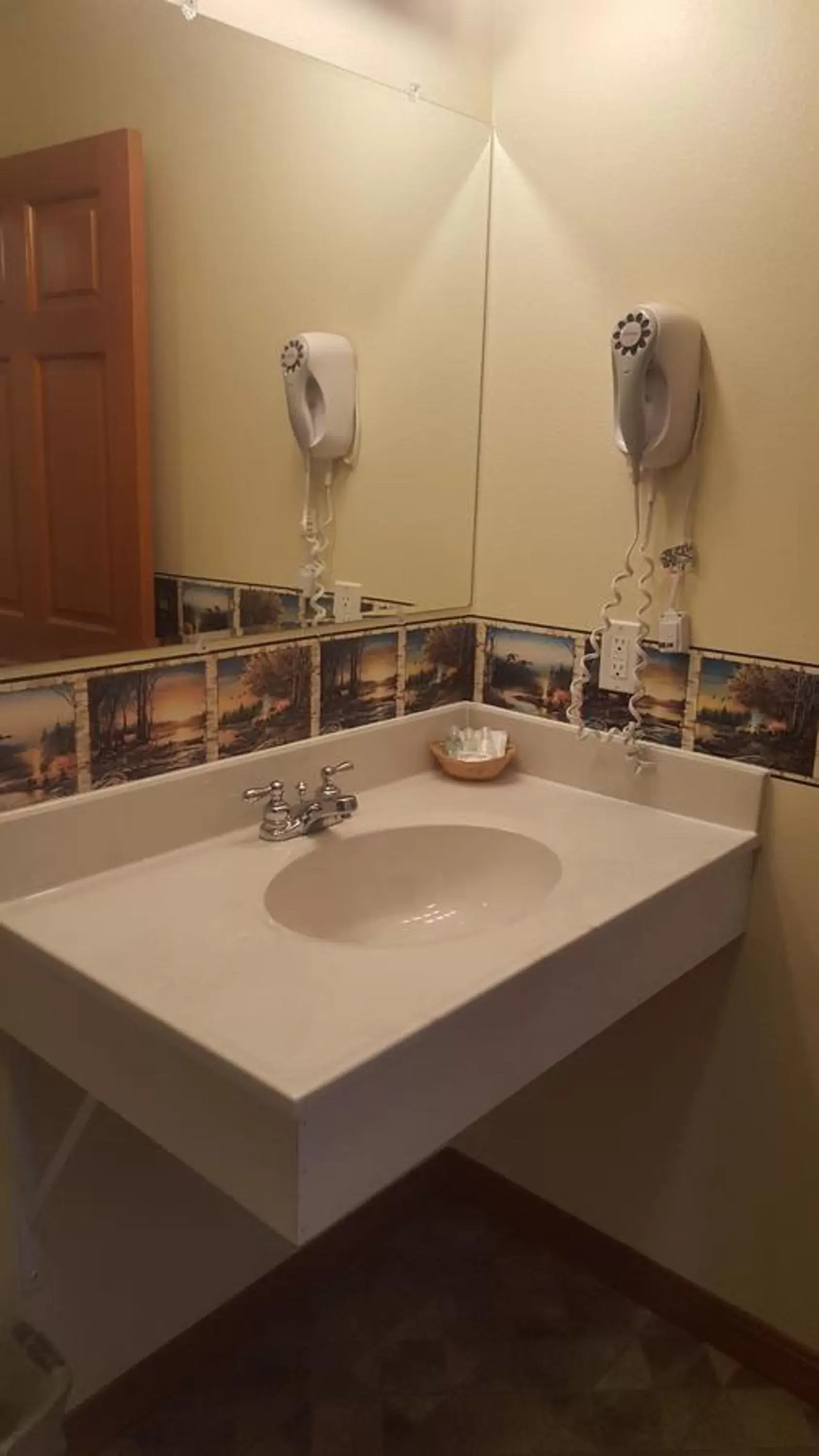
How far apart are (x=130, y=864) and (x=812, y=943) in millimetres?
915

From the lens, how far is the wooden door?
1199mm

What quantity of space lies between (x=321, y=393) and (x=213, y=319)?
209 millimetres

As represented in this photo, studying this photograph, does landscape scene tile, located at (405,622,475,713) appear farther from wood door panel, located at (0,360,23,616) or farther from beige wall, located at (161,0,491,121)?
beige wall, located at (161,0,491,121)

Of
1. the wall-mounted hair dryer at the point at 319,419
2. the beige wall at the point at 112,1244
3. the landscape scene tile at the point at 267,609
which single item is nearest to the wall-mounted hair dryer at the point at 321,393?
the wall-mounted hair dryer at the point at 319,419

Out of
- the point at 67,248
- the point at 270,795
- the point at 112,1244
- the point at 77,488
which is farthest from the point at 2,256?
the point at 112,1244

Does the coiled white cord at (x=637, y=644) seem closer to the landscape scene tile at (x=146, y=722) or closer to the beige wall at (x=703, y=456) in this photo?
the beige wall at (x=703, y=456)

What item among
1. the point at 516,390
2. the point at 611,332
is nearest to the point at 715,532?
the point at 611,332

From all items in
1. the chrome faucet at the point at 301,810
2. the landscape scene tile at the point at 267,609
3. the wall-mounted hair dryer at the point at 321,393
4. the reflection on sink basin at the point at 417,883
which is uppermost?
the wall-mounted hair dryer at the point at 321,393

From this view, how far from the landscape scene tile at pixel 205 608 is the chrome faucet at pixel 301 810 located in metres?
0.22

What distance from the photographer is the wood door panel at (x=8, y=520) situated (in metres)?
1.20

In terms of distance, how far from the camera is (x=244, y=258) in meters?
1.45

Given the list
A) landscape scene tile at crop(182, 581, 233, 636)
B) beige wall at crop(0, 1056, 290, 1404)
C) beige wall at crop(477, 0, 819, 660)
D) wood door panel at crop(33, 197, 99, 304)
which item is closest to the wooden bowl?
beige wall at crop(477, 0, 819, 660)

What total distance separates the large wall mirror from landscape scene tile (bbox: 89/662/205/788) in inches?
1.9

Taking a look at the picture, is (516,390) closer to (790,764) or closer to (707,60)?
(707,60)
